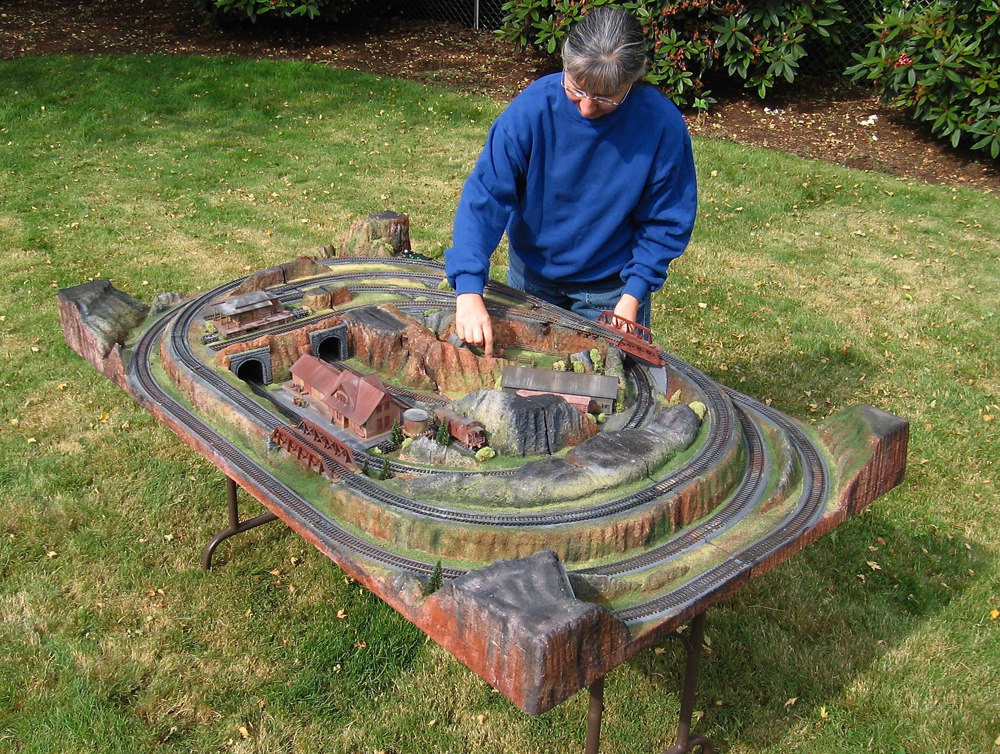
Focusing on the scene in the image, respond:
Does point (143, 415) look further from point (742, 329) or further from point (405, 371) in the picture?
point (742, 329)

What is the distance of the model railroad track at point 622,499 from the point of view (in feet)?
10.4

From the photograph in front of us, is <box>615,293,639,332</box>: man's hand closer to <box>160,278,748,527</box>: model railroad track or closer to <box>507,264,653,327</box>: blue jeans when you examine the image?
<box>507,264,653,327</box>: blue jeans

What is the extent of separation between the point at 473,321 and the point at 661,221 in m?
0.99

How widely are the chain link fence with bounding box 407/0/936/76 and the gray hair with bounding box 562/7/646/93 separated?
9003 mm

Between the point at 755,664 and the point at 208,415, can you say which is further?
the point at 755,664

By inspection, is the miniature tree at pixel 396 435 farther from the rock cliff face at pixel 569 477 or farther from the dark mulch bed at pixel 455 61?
the dark mulch bed at pixel 455 61

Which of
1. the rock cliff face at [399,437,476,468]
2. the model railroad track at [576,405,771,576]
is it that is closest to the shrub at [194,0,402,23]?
the rock cliff face at [399,437,476,468]

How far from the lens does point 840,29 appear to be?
1234cm

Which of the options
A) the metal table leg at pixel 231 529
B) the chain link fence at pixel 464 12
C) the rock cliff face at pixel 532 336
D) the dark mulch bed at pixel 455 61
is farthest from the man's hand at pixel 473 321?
the chain link fence at pixel 464 12

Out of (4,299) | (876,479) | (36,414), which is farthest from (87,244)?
(876,479)

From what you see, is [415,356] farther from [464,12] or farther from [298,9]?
[464,12]

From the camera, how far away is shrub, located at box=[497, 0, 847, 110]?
37.8 ft

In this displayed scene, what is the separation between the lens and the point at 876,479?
3.74 meters

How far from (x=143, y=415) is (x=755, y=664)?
14.1ft
